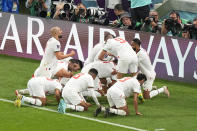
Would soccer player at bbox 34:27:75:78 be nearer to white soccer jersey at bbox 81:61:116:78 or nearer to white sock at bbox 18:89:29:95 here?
white sock at bbox 18:89:29:95

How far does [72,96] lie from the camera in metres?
17.0

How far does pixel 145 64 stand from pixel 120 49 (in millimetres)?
1074

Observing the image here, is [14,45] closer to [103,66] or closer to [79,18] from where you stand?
[79,18]

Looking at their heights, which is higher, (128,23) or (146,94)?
(128,23)

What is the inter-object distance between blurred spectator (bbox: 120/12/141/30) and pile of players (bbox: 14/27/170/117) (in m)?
1.85

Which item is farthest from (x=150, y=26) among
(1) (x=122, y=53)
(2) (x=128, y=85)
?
(2) (x=128, y=85)

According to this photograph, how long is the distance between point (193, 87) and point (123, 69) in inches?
127

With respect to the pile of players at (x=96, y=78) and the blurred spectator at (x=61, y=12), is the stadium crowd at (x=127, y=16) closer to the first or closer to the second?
the blurred spectator at (x=61, y=12)

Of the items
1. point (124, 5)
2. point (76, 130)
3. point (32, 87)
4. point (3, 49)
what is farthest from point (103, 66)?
point (124, 5)

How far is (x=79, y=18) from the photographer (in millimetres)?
24609

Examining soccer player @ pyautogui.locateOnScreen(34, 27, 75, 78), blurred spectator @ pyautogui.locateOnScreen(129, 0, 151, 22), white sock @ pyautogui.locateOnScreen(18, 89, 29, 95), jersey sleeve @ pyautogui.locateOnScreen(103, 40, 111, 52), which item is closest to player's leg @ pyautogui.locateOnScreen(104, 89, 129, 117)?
soccer player @ pyautogui.locateOnScreen(34, 27, 75, 78)

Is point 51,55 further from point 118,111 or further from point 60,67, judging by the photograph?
point 118,111

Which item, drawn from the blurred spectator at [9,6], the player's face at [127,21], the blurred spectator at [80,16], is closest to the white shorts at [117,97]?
the player's face at [127,21]

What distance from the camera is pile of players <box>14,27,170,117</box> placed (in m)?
16.9
